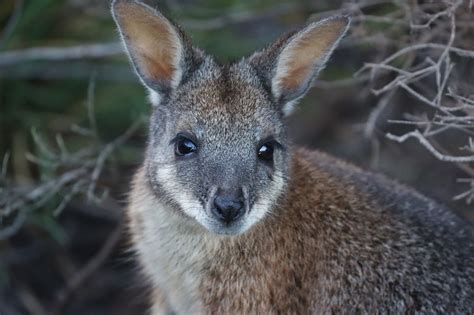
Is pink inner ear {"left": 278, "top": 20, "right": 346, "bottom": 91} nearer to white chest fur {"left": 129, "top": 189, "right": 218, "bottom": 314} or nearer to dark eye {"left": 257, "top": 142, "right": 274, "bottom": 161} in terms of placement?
dark eye {"left": 257, "top": 142, "right": 274, "bottom": 161}

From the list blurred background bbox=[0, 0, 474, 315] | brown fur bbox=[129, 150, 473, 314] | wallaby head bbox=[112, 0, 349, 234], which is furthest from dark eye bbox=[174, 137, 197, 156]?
blurred background bbox=[0, 0, 474, 315]

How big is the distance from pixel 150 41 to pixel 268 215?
992mm

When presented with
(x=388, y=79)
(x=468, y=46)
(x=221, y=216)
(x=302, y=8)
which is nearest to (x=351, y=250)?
(x=221, y=216)

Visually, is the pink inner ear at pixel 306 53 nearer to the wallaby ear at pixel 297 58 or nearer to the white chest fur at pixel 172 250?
the wallaby ear at pixel 297 58

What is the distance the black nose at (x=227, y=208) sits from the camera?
445 cm

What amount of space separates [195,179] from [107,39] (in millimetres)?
2906

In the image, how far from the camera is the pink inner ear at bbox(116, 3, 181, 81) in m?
4.79

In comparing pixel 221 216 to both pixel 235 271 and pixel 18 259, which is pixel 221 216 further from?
pixel 18 259

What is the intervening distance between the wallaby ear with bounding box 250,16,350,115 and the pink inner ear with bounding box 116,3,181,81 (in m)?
0.40

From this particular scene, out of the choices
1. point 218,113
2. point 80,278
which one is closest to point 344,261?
point 218,113

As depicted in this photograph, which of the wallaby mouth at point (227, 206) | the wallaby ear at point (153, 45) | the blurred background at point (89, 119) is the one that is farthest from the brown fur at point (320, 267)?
the blurred background at point (89, 119)

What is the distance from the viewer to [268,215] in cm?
489

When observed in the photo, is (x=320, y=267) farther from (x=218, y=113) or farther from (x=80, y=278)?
(x=80, y=278)

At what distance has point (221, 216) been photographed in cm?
446
